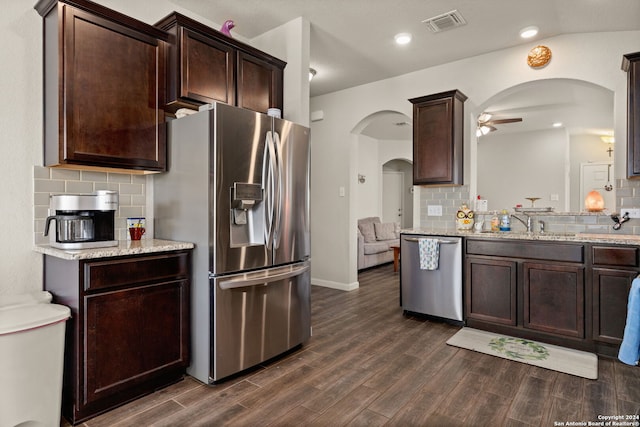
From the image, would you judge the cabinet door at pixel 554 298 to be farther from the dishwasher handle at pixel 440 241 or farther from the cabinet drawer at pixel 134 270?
the cabinet drawer at pixel 134 270

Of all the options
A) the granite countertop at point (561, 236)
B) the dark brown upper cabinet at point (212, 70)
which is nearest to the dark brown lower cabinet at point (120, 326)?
the dark brown upper cabinet at point (212, 70)

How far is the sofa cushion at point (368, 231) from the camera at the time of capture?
22.1ft

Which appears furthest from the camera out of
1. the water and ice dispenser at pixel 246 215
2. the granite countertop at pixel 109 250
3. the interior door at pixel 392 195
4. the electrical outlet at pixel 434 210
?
the interior door at pixel 392 195

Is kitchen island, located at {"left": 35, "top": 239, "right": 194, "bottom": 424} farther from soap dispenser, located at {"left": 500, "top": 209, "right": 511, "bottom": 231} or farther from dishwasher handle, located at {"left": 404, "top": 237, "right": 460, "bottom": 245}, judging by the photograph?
soap dispenser, located at {"left": 500, "top": 209, "right": 511, "bottom": 231}

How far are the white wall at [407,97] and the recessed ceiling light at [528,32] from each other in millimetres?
188

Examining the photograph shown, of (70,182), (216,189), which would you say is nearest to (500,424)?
(216,189)

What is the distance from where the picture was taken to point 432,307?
3.61 m

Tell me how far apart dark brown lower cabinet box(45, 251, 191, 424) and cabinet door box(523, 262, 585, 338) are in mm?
2685

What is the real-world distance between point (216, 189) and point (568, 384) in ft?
8.28

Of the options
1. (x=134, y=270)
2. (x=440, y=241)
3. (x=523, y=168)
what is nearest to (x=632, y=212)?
(x=440, y=241)

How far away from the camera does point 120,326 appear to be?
6.75 ft

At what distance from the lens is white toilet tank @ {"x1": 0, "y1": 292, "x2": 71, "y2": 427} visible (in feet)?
5.48

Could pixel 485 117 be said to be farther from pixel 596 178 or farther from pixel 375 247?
pixel 596 178

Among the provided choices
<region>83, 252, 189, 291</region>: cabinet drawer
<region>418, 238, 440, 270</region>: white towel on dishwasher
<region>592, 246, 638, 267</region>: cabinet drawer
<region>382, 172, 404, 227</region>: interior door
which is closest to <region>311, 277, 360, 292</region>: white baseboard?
<region>418, 238, 440, 270</region>: white towel on dishwasher
